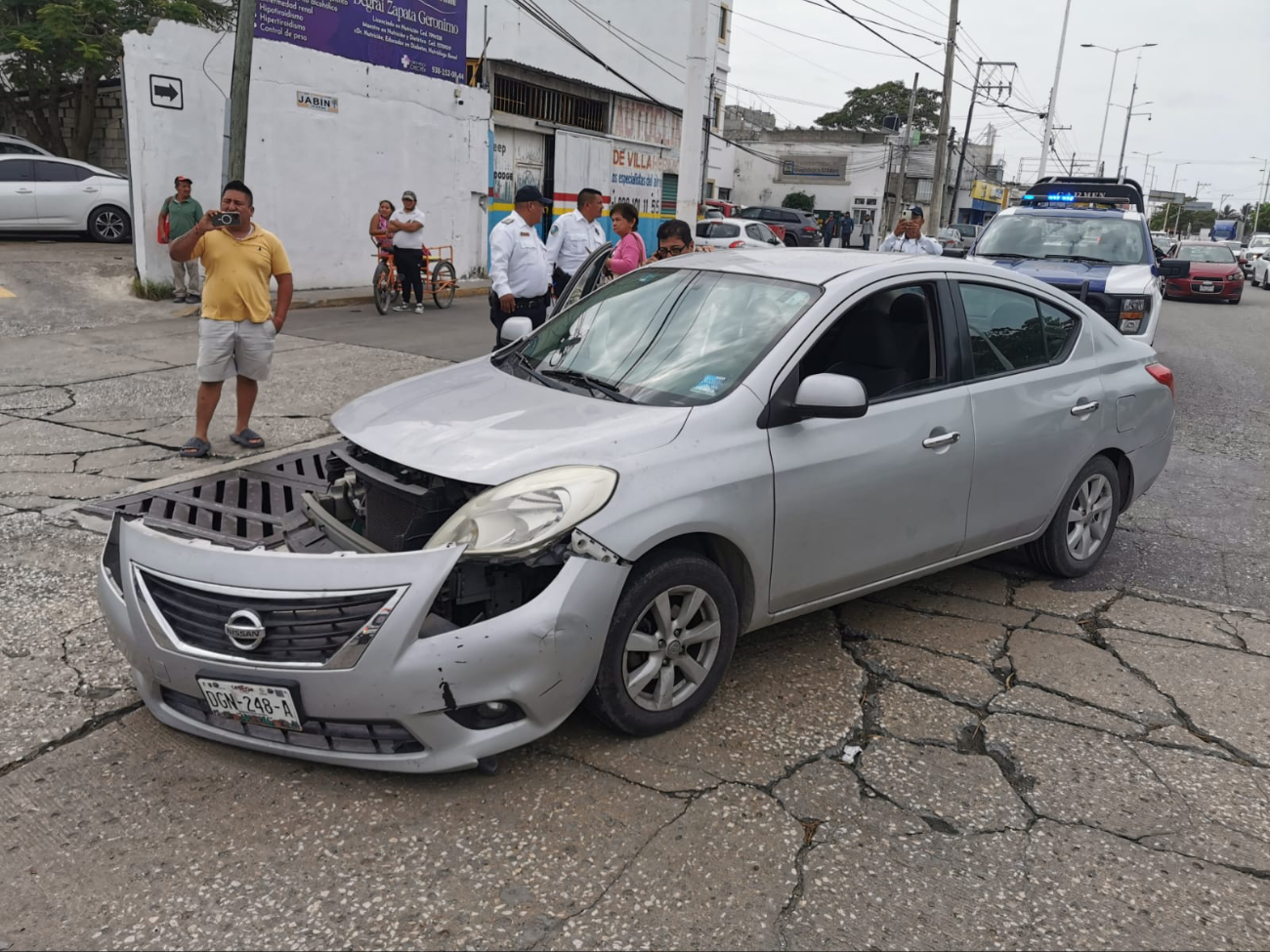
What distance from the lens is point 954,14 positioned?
1106 inches

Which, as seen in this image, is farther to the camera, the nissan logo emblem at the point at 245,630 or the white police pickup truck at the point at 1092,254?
the white police pickup truck at the point at 1092,254

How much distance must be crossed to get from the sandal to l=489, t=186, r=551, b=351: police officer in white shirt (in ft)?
6.52

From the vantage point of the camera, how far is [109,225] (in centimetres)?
1639

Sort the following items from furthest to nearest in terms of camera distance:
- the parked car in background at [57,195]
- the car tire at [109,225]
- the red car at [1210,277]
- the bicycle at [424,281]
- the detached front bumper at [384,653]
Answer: the red car at [1210,277], the car tire at [109,225], the parked car in background at [57,195], the bicycle at [424,281], the detached front bumper at [384,653]

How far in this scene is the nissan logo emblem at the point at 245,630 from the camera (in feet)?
9.33

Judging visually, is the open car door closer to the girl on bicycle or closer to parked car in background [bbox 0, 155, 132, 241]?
the girl on bicycle

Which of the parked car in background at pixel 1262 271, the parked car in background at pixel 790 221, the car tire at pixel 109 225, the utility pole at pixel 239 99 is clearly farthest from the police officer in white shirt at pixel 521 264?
the parked car in background at pixel 1262 271

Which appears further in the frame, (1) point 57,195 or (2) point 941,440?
(1) point 57,195

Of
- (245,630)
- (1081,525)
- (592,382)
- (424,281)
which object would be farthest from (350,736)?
(424,281)

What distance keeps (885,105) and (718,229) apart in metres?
48.0

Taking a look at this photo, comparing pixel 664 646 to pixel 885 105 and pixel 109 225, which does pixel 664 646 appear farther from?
pixel 885 105

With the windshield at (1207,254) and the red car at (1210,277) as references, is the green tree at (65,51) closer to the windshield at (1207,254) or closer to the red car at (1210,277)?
the red car at (1210,277)

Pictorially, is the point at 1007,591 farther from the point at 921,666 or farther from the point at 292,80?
the point at 292,80

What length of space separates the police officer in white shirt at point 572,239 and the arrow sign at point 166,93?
6.91m
